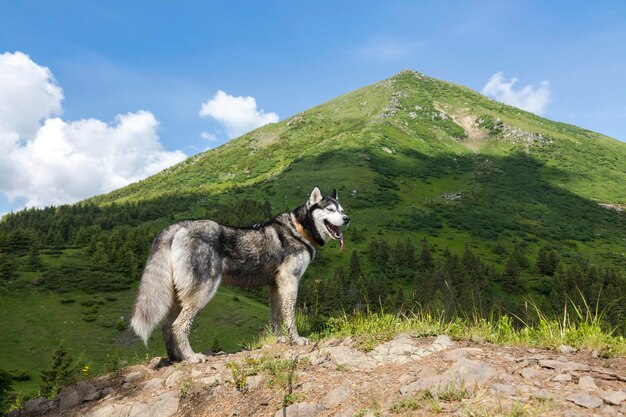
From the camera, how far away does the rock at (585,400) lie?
4.62 meters

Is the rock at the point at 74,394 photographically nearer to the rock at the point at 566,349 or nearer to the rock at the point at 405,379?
the rock at the point at 405,379

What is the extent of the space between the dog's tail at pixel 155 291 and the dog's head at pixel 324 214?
3.41 metres

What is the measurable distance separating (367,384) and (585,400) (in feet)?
9.14

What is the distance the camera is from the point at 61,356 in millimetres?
50031

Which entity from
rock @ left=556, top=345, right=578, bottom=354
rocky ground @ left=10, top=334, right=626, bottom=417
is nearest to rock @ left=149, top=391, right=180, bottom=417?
rocky ground @ left=10, top=334, right=626, bottom=417

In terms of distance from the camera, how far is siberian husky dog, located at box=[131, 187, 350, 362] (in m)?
8.40

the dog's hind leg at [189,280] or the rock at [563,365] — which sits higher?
the dog's hind leg at [189,280]

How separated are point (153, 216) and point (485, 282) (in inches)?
5046

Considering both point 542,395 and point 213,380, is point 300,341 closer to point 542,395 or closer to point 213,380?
point 213,380

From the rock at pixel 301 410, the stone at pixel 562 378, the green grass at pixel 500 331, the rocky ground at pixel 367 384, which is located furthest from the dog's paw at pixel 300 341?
the stone at pixel 562 378

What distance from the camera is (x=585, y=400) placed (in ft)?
15.4

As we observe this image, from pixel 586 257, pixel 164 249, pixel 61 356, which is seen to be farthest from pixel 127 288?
pixel 586 257

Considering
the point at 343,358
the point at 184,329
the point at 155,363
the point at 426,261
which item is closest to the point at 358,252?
the point at 426,261

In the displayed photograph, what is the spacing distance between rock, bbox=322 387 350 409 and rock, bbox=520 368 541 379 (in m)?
2.43
